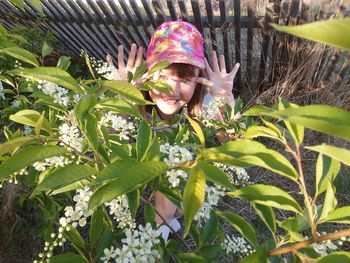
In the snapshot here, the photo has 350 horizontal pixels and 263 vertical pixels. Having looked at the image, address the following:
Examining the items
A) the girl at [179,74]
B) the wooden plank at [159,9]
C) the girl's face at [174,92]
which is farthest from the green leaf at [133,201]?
the wooden plank at [159,9]

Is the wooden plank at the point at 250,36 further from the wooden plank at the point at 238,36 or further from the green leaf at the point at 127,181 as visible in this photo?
the green leaf at the point at 127,181

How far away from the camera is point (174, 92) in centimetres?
191

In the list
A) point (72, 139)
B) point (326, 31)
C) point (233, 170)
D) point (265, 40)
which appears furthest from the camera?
point (265, 40)

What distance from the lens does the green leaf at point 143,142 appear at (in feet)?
2.69

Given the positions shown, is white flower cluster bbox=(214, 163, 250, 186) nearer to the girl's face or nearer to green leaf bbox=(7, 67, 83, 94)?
green leaf bbox=(7, 67, 83, 94)

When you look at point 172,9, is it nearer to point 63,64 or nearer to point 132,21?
point 132,21

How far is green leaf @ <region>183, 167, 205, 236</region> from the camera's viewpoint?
641mm

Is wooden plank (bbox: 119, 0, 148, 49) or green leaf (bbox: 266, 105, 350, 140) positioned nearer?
green leaf (bbox: 266, 105, 350, 140)

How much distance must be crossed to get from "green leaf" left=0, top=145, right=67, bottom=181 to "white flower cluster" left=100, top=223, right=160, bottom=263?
0.74 ft

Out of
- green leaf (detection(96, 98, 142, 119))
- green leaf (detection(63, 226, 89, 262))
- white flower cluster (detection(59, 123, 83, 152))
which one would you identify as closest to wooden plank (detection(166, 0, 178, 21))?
green leaf (detection(96, 98, 142, 119))

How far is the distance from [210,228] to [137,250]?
0.24m

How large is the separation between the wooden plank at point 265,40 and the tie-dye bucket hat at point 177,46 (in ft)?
3.48

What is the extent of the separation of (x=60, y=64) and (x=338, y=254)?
1.06 metres

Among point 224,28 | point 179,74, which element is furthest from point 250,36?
point 179,74
